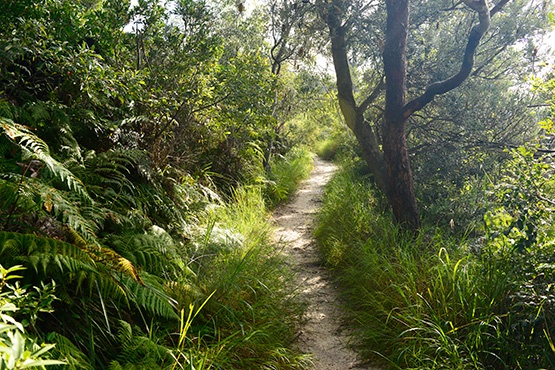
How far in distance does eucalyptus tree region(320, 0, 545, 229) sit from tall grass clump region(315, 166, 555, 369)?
1.80 m

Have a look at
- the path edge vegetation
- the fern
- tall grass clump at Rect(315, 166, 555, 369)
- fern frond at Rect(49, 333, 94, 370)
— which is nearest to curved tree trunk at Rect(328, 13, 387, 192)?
tall grass clump at Rect(315, 166, 555, 369)

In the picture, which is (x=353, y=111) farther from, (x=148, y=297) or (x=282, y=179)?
(x=148, y=297)

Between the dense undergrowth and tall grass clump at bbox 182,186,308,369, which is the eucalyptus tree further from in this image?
tall grass clump at bbox 182,186,308,369

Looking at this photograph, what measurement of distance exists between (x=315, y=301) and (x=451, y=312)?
5.49ft

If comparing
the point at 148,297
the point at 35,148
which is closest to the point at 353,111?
the point at 148,297

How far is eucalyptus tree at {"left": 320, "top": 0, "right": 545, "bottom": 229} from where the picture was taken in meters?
5.90

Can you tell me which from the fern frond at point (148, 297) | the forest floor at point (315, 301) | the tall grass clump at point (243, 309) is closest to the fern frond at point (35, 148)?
the fern frond at point (148, 297)

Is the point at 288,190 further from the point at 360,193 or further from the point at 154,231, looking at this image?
the point at 154,231

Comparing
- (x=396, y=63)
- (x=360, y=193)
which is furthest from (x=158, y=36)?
(x=360, y=193)

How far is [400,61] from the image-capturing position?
→ 6051mm

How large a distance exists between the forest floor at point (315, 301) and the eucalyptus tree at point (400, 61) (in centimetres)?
175

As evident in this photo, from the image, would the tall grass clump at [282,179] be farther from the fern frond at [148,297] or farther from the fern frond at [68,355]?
the fern frond at [68,355]

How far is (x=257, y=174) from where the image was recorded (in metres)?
9.18

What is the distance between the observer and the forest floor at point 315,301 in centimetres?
347
